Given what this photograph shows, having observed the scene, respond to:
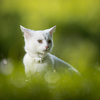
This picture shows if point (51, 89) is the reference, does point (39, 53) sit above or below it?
below

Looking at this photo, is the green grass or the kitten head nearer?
the green grass

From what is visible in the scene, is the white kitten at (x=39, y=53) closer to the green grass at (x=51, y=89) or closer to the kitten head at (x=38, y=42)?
the kitten head at (x=38, y=42)

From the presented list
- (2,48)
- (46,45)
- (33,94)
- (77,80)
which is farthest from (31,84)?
(2,48)

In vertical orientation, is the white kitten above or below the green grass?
below

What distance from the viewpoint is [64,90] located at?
0.87m

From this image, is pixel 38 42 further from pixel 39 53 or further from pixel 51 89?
pixel 51 89

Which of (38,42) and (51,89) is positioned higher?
(51,89)

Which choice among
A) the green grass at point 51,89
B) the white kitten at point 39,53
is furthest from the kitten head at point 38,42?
the green grass at point 51,89

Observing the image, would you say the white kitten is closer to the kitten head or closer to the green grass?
the kitten head

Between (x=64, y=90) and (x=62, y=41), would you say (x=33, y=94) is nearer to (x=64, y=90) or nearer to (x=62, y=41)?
(x=64, y=90)

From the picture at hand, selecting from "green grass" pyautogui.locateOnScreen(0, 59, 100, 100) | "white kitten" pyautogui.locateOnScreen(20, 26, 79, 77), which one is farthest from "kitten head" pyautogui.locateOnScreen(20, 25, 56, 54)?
"green grass" pyautogui.locateOnScreen(0, 59, 100, 100)

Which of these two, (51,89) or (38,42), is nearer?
(51,89)

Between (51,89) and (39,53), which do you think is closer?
(51,89)

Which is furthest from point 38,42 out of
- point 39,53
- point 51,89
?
point 51,89
